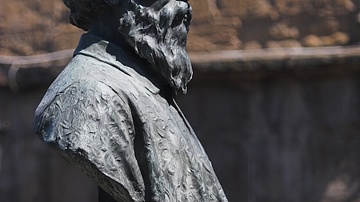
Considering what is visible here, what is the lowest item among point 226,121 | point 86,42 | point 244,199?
point 244,199

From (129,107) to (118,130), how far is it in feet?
0.26

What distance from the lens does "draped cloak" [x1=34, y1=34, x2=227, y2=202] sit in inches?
97.3

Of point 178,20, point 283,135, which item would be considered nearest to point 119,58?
point 178,20

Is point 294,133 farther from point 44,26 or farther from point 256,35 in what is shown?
point 44,26

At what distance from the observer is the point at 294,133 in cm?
691

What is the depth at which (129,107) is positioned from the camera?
8.39ft

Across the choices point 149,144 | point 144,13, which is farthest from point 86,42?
point 149,144

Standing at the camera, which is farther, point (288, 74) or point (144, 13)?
point (288, 74)

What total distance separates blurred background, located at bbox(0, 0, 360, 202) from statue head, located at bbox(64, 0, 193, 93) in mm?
4063

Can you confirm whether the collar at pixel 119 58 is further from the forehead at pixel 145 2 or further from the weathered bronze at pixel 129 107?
the forehead at pixel 145 2

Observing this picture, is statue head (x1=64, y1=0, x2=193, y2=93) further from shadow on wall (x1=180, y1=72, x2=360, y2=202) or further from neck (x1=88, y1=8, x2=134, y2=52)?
shadow on wall (x1=180, y1=72, x2=360, y2=202)

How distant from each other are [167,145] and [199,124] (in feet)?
14.4

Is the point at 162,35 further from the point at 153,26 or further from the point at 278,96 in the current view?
the point at 278,96

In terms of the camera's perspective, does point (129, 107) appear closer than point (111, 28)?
Yes
